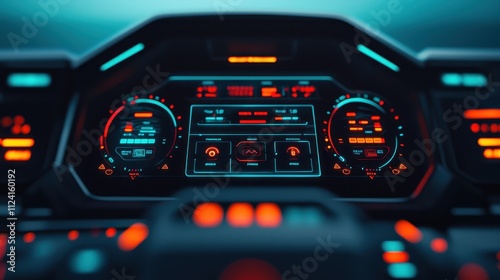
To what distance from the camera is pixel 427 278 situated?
34.3 inches

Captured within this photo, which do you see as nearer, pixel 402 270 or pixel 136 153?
pixel 402 270

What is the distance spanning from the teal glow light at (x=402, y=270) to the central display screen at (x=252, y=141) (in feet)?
1.18

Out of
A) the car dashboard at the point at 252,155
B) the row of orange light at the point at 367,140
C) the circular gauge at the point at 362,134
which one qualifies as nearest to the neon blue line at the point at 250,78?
the car dashboard at the point at 252,155

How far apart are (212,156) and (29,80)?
1.99ft

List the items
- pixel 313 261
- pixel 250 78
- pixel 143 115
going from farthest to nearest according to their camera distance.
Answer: pixel 250 78, pixel 143 115, pixel 313 261

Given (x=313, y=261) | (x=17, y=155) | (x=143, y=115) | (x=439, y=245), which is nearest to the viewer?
(x=313, y=261)

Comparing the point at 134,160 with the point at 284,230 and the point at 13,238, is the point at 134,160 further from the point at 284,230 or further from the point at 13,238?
the point at 284,230

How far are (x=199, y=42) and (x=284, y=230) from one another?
72 centimetres

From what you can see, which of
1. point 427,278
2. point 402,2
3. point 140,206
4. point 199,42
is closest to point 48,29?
point 199,42

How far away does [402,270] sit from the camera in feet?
2.91

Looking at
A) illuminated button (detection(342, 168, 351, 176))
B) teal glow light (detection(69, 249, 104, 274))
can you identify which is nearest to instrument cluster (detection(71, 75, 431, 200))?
illuminated button (detection(342, 168, 351, 176))

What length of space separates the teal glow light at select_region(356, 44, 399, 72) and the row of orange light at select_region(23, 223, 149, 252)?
85cm

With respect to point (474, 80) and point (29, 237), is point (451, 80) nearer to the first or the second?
point (474, 80)

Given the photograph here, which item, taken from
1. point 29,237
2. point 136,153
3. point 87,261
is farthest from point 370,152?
point 29,237
